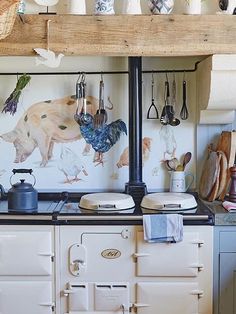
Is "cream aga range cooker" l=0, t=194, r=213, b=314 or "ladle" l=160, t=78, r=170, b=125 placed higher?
"ladle" l=160, t=78, r=170, b=125

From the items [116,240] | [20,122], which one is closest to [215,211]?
[116,240]

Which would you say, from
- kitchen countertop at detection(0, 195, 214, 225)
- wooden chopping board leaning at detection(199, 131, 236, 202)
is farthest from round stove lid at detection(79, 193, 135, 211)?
wooden chopping board leaning at detection(199, 131, 236, 202)

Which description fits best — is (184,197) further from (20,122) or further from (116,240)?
(20,122)

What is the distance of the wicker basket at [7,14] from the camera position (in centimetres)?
204

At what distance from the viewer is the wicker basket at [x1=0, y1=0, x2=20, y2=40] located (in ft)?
6.71

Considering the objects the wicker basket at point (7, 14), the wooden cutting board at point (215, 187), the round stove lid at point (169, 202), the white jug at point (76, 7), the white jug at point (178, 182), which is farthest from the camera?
the white jug at point (178, 182)

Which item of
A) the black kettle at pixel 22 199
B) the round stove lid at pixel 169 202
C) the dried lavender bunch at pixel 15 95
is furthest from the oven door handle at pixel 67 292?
the dried lavender bunch at pixel 15 95

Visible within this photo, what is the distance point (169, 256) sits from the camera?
2.41 m

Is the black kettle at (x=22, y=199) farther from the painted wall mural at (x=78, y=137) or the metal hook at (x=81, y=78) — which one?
the metal hook at (x=81, y=78)

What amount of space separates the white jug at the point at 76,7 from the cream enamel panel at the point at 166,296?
4.67 ft

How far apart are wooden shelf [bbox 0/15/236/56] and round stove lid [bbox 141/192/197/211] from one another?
0.74 m

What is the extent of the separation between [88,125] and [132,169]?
380mm

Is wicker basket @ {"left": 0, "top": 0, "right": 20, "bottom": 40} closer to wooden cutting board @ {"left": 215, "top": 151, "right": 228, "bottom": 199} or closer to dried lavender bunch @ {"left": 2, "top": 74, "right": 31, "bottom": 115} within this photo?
dried lavender bunch @ {"left": 2, "top": 74, "right": 31, "bottom": 115}

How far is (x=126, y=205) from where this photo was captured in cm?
255
